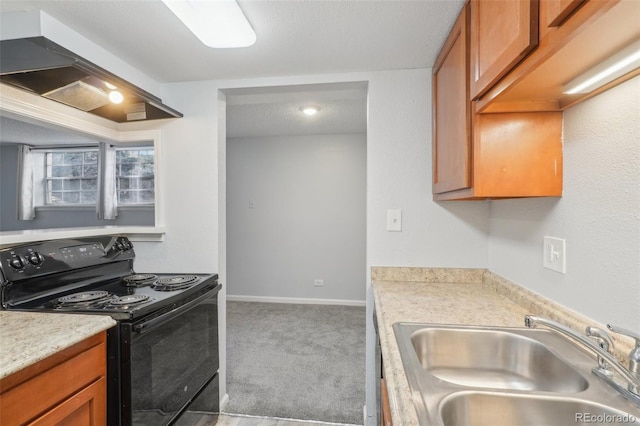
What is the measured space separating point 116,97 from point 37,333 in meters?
1.09

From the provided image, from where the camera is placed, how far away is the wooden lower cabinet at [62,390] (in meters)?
0.81

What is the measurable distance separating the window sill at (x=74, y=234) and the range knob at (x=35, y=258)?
8 cm

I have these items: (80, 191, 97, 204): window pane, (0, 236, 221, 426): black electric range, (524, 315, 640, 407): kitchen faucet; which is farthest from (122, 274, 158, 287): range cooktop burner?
(80, 191, 97, 204): window pane

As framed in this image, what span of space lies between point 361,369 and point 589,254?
6.35ft

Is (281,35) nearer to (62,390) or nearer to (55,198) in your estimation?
(62,390)

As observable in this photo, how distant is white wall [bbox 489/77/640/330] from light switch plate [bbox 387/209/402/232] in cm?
70

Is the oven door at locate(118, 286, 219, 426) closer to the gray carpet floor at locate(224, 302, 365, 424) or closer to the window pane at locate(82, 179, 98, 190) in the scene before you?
the gray carpet floor at locate(224, 302, 365, 424)

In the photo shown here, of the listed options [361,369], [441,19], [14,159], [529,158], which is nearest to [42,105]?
[14,159]

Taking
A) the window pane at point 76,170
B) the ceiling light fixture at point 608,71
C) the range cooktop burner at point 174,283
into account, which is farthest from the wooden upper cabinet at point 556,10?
the window pane at point 76,170

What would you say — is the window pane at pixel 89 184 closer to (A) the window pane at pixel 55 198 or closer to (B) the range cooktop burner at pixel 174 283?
(A) the window pane at pixel 55 198

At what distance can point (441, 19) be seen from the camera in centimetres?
129

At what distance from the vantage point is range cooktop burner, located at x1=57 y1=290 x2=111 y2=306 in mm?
1233

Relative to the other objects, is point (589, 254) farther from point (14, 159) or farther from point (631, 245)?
point (14, 159)

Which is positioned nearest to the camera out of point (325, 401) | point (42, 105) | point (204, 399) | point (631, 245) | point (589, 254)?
point (631, 245)
